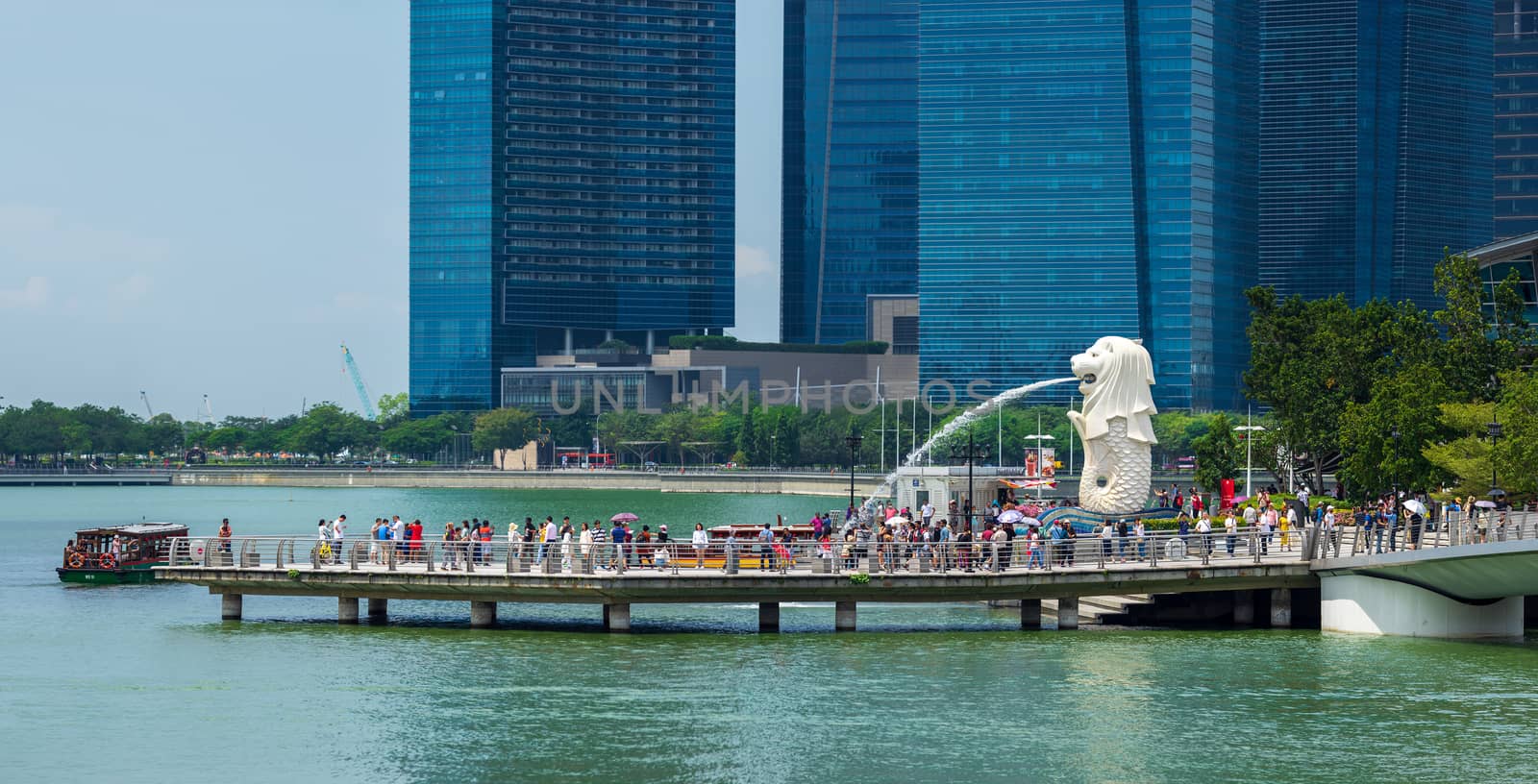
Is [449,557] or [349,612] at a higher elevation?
[449,557]

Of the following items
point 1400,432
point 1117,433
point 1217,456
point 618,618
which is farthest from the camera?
point 1217,456

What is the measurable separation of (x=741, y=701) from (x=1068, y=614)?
48.8ft

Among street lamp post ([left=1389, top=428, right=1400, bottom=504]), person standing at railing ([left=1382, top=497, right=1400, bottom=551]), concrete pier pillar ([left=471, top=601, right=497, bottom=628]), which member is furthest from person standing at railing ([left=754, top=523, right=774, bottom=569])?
street lamp post ([left=1389, top=428, right=1400, bottom=504])

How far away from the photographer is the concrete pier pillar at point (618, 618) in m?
57.7

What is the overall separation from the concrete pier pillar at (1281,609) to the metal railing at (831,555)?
3.81 feet

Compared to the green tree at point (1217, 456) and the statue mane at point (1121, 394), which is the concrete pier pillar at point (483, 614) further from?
the green tree at point (1217, 456)

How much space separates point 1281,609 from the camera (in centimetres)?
5888

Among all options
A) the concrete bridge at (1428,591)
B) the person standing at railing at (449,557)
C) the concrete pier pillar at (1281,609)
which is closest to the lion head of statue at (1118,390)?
the concrete pier pillar at (1281,609)

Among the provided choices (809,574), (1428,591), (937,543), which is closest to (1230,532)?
(1428,591)

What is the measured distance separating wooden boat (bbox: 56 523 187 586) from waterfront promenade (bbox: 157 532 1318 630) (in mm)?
24290

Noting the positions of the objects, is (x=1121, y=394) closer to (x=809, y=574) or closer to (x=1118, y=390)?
(x=1118, y=390)

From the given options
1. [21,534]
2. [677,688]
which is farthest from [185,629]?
[21,534]

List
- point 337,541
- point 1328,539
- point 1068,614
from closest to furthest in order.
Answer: point 1328,539 < point 1068,614 < point 337,541

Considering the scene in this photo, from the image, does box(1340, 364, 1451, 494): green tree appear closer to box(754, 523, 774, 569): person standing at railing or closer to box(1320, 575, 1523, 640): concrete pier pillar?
box(1320, 575, 1523, 640): concrete pier pillar
